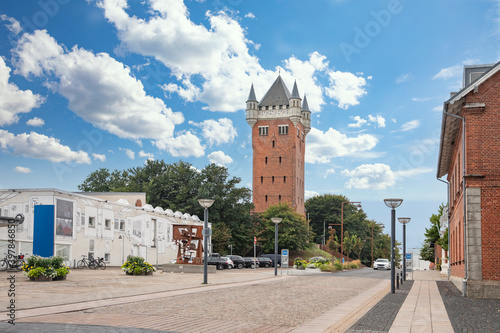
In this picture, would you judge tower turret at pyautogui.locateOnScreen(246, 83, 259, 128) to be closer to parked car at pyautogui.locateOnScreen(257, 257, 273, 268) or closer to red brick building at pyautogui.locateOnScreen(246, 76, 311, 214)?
red brick building at pyautogui.locateOnScreen(246, 76, 311, 214)

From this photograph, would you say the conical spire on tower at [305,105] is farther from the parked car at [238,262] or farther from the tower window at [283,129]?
the parked car at [238,262]

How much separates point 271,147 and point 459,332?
310 feet

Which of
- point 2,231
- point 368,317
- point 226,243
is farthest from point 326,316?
point 226,243

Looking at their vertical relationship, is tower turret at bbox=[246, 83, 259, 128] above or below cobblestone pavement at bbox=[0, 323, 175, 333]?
above

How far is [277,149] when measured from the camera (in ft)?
341

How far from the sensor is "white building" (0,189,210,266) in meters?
32.4

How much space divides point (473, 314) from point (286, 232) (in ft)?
209

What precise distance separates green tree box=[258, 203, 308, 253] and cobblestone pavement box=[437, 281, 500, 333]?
58.7 metres

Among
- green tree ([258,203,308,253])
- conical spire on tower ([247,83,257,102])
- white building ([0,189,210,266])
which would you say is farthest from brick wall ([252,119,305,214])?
white building ([0,189,210,266])

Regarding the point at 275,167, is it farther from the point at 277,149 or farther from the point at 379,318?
the point at 379,318

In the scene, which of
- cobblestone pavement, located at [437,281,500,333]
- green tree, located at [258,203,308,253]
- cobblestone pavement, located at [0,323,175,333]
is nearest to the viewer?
cobblestone pavement, located at [0,323,175,333]

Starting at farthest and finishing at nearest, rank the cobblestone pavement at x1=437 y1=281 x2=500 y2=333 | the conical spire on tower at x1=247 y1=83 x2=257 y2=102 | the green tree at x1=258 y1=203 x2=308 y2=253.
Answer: the conical spire on tower at x1=247 y1=83 x2=257 y2=102
the green tree at x1=258 y1=203 x2=308 y2=253
the cobblestone pavement at x1=437 y1=281 x2=500 y2=333

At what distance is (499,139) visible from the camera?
18.6m

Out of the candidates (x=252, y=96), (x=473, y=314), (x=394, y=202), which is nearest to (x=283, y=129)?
(x=252, y=96)
